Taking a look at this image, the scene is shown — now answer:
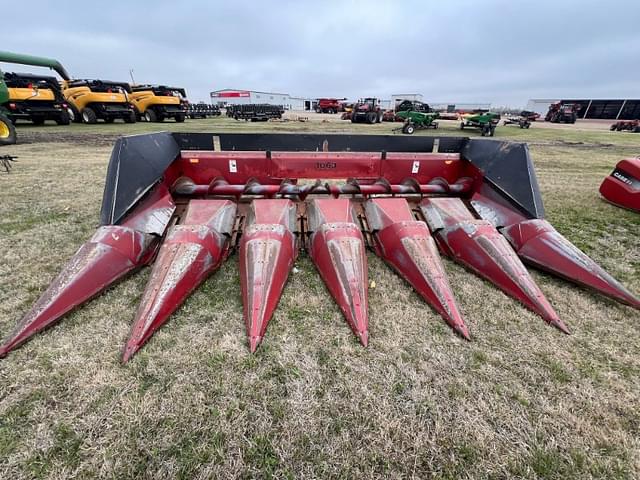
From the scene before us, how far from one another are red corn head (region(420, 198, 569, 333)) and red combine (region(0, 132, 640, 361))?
0.04ft

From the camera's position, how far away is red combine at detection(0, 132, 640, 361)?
77.8 inches

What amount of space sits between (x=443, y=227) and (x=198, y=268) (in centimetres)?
232

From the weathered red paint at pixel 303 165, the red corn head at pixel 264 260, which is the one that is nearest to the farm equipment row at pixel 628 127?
the weathered red paint at pixel 303 165

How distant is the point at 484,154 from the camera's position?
3.39 m

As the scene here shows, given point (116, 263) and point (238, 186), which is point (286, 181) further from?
point (116, 263)

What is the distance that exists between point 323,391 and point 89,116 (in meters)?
20.9

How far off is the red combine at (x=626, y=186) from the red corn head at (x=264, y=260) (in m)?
5.25

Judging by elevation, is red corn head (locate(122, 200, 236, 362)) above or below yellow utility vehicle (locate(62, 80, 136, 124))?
below

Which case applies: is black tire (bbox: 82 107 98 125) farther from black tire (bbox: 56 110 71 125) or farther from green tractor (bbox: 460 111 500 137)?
green tractor (bbox: 460 111 500 137)

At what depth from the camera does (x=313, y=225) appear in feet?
8.86

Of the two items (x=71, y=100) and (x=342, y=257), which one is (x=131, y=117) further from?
(x=342, y=257)

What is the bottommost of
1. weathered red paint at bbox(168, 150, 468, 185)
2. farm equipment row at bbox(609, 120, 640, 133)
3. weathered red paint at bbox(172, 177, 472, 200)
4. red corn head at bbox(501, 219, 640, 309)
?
farm equipment row at bbox(609, 120, 640, 133)

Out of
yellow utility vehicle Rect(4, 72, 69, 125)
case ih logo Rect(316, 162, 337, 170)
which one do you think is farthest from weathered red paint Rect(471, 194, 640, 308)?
yellow utility vehicle Rect(4, 72, 69, 125)

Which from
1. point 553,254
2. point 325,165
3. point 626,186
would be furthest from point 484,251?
point 626,186
